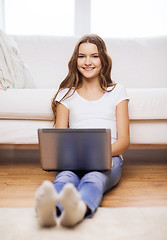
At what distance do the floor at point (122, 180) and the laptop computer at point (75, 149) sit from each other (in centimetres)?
15

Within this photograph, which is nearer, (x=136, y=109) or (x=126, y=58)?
(x=136, y=109)

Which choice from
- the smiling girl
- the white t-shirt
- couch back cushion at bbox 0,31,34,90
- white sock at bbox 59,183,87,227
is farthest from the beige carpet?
couch back cushion at bbox 0,31,34,90

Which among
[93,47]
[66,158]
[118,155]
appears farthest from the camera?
[93,47]

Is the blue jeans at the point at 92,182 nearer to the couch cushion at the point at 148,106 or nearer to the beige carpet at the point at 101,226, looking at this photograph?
the beige carpet at the point at 101,226

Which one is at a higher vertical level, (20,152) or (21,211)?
(21,211)

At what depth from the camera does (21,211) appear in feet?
2.93

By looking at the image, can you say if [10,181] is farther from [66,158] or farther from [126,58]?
[126,58]

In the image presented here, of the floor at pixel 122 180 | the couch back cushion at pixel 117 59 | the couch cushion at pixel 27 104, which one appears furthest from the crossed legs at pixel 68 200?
the couch back cushion at pixel 117 59

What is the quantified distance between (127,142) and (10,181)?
1.90 feet

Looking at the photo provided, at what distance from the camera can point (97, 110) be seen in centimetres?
132

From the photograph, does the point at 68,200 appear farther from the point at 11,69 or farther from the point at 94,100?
the point at 11,69

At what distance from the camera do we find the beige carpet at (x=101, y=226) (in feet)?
2.32

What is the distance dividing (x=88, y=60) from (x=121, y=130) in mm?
370

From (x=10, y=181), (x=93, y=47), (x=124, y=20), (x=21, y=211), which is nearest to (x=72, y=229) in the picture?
(x=21, y=211)
